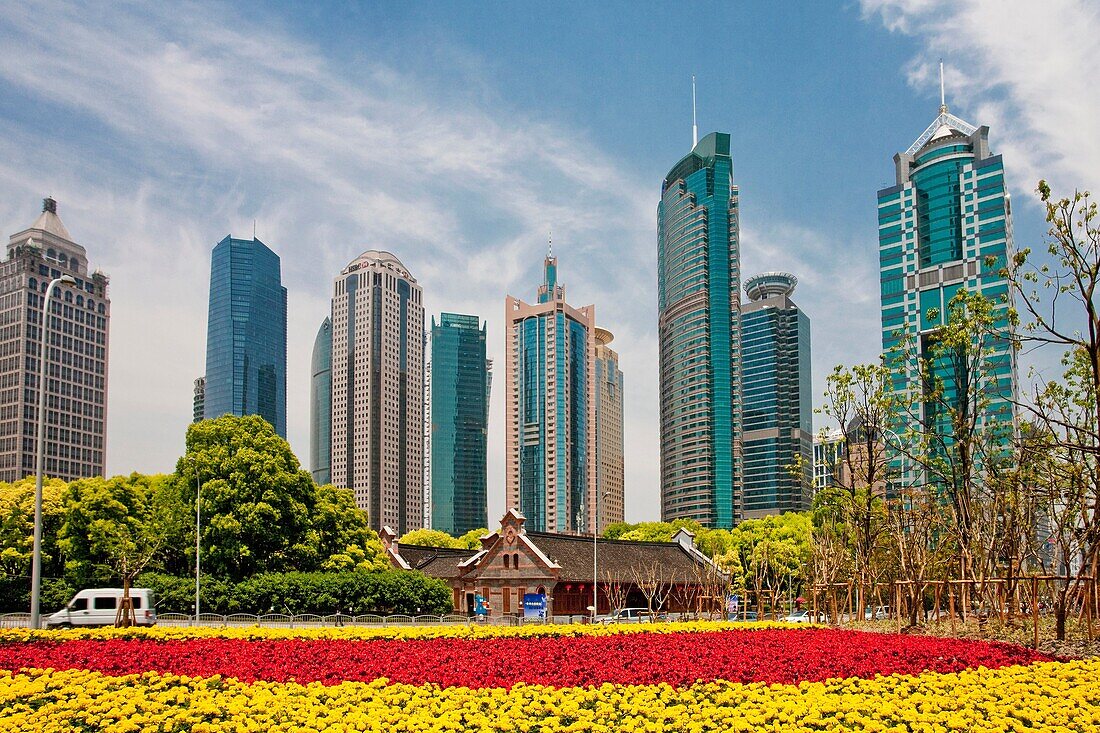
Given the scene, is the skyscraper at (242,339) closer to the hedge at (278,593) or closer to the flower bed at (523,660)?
the hedge at (278,593)

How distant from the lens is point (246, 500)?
143 feet

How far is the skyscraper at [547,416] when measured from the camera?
17525 cm

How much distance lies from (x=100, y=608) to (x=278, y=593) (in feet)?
24.7

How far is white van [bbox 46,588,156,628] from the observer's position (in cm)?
3544

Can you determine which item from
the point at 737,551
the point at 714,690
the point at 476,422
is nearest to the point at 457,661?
the point at 714,690

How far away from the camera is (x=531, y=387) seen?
178 m

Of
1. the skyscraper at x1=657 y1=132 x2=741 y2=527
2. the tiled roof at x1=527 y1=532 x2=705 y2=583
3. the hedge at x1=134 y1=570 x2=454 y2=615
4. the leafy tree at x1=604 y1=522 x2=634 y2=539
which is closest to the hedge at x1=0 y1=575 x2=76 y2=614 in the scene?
the hedge at x1=134 y1=570 x2=454 y2=615

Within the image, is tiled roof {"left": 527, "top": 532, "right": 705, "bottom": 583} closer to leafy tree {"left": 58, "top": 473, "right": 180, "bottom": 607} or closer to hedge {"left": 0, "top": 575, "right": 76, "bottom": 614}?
leafy tree {"left": 58, "top": 473, "right": 180, "bottom": 607}

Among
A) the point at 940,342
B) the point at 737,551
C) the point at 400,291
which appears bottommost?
the point at 737,551

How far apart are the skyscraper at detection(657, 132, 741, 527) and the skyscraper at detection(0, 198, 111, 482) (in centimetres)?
9003

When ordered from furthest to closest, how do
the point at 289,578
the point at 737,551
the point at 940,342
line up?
the point at 737,551 < the point at 289,578 < the point at 940,342

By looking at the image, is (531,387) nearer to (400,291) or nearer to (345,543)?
(400,291)

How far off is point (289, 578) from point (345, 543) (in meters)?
6.52

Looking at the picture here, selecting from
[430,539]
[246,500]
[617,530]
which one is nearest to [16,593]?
[246,500]
